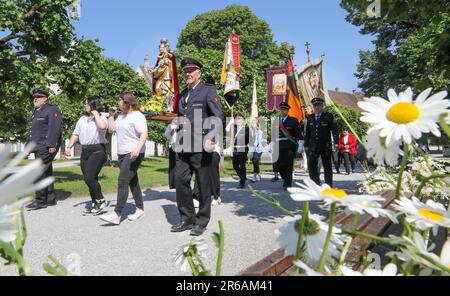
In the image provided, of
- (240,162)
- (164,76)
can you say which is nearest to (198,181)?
(240,162)

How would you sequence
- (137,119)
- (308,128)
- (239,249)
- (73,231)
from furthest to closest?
(308,128)
(137,119)
(73,231)
(239,249)

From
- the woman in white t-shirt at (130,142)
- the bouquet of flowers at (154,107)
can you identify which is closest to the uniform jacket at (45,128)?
the woman in white t-shirt at (130,142)

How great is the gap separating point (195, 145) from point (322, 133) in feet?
11.4

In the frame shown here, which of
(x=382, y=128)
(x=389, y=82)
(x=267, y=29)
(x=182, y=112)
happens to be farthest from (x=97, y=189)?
(x=267, y=29)

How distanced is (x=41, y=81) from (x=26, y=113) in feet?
79.6

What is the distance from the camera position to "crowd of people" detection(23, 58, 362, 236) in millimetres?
4664

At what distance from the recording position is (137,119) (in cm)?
551

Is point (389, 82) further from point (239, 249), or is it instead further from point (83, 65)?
point (239, 249)

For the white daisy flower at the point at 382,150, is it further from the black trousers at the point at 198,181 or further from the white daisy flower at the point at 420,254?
the black trousers at the point at 198,181

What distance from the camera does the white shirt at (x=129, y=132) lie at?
17.9 ft

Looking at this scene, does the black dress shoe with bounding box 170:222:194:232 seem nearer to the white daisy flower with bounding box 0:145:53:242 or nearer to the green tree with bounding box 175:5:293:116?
the white daisy flower with bounding box 0:145:53:242

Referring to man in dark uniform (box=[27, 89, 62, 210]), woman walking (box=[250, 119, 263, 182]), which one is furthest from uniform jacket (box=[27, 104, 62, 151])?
woman walking (box=[250, 119, 263, 182])

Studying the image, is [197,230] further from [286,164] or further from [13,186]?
[286,164]

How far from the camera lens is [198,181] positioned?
15.2ft
